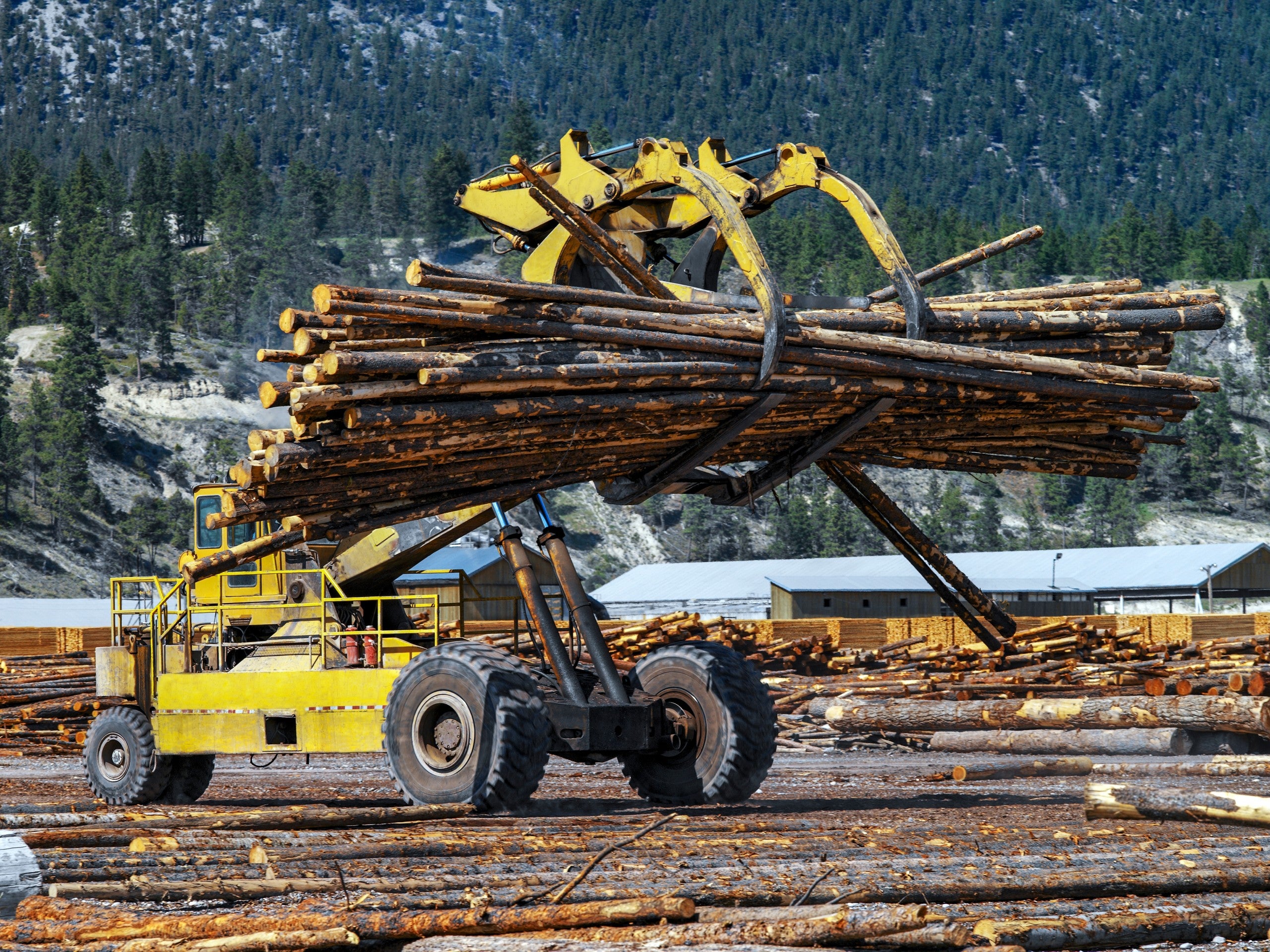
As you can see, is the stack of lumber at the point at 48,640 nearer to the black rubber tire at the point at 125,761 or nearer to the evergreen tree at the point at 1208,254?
the black rubber tire at the point at 125,761

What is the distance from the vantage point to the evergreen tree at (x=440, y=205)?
16662 centimetres

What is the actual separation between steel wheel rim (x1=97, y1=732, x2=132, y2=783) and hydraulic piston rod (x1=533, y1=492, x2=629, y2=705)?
4354mm

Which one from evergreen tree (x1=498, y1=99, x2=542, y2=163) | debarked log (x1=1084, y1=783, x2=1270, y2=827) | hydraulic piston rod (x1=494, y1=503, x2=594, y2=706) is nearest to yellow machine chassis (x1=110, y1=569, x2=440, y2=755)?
hydraulic piston rod (x1=494, y1=503, x2=594, y2=706)

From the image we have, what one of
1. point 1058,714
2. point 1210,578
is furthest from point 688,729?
point 1210,578

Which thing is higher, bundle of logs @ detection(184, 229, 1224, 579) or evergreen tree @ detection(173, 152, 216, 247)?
evergreen tree @ detection(173, 152, 216, 247)

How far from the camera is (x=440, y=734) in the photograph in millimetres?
11242

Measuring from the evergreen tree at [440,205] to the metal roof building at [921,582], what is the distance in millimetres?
103813

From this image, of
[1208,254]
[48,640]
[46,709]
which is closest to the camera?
[46,709]

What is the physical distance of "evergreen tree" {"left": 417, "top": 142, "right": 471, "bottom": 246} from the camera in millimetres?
166625

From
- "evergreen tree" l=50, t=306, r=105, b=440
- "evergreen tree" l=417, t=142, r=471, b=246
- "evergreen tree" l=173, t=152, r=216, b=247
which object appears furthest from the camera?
"evergreen tree" l=417, t=142, r=471, b=246

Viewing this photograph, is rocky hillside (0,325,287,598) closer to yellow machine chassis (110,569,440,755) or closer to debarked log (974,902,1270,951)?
yellow machine chassis (110,569,440,755)

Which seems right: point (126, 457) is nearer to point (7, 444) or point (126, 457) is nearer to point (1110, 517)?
point (7, 444)

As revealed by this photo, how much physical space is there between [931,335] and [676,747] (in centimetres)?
378

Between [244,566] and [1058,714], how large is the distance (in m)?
10.3
